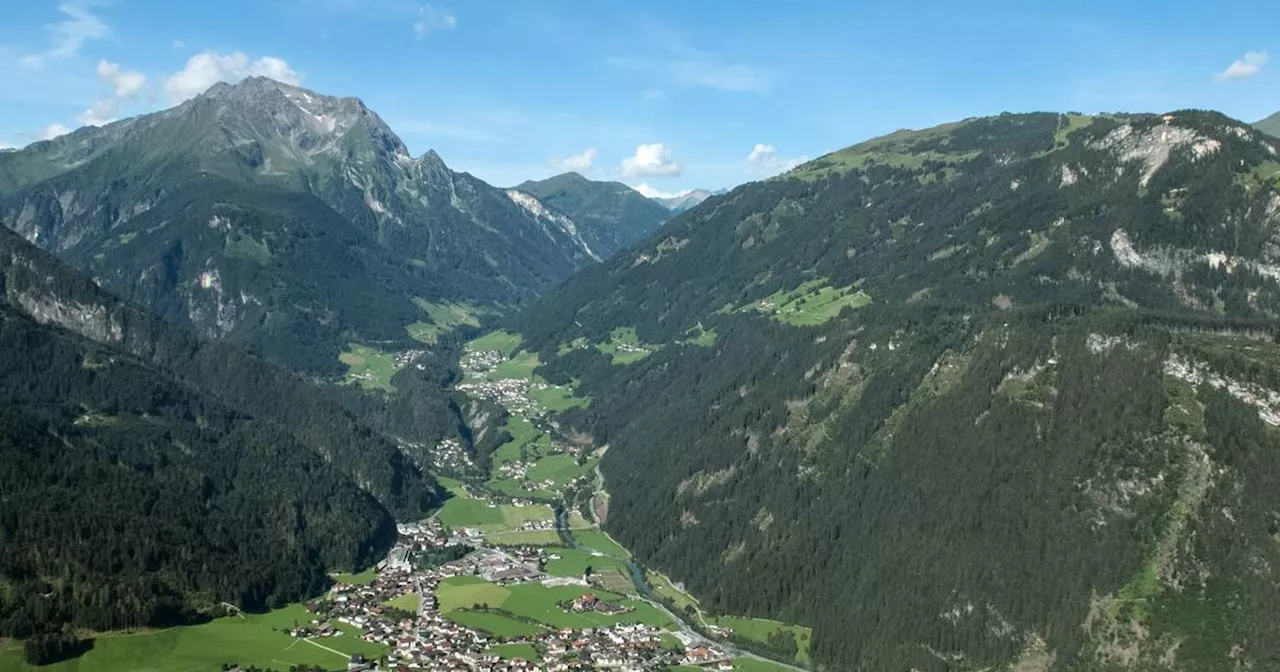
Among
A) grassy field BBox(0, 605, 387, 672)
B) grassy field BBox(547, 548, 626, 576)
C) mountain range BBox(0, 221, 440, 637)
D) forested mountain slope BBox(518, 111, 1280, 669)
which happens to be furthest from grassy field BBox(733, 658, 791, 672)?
mountain range BBox(0, 221, 440, 637)

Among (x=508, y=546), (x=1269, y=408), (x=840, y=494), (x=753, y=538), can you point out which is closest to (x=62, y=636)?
(x=508, y=546)

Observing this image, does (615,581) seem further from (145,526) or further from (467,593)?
(145,526)

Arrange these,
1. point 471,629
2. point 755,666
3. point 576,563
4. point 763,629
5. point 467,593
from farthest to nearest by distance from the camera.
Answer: point 576,563
point 467,593
point 763,629
point 471,629
point 755,666

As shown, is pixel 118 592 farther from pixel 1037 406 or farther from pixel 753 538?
pixel 1037 406

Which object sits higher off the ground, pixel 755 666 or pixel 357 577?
pixel 357 577

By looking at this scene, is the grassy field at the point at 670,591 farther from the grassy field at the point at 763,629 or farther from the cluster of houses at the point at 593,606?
the cluster of houses at the point at 593,606

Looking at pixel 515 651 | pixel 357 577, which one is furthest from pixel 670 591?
pixel 357 577

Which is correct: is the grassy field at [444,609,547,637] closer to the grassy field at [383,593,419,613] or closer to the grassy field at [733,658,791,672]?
the grassy field at [383,593,419,613]
